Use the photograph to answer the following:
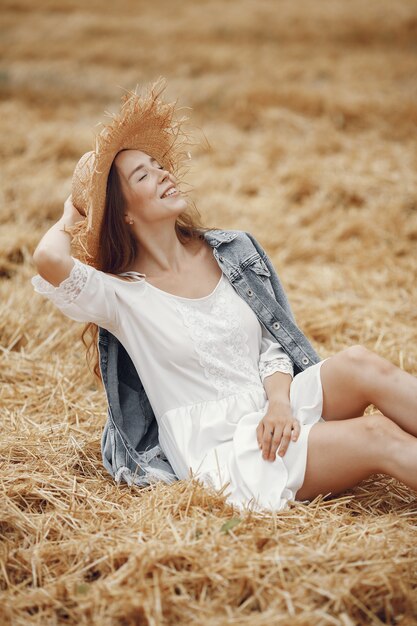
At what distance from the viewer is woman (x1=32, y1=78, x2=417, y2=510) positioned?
7.00 ft

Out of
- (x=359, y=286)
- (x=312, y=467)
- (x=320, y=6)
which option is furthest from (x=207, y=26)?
(x=312, y=467)

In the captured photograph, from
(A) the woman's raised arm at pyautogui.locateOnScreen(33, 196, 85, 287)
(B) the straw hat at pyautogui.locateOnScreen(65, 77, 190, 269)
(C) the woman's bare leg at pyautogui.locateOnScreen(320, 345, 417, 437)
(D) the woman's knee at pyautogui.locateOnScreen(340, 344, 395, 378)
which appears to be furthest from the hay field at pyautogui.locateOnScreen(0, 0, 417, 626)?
(B) the straw hat at pyautogui.locateOnScreen(65, 77, 190, 269)

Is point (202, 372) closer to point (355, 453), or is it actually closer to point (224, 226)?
point (355, 453)

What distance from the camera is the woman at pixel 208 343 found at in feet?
7.00

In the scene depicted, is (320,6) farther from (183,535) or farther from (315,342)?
(183,535)

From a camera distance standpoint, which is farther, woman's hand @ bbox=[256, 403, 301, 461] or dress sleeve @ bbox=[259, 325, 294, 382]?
dress sleeve @ bbox=[259, 325, 294, 382]

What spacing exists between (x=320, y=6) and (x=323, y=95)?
362 centimetres

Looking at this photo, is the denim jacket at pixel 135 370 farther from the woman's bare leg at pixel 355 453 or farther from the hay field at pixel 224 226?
the woman's bare leg at pixel 355 453

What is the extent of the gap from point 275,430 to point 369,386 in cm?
31

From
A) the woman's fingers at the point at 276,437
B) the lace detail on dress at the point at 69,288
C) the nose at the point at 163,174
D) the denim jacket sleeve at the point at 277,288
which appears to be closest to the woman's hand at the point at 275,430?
the woman's fingers at the point at 276,437

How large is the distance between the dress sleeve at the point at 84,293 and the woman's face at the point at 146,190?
27 cm

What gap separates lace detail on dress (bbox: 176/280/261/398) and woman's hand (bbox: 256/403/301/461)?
6.8 inches

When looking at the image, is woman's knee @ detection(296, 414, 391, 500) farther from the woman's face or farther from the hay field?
the woman's face

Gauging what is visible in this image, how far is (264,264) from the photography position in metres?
2.59
